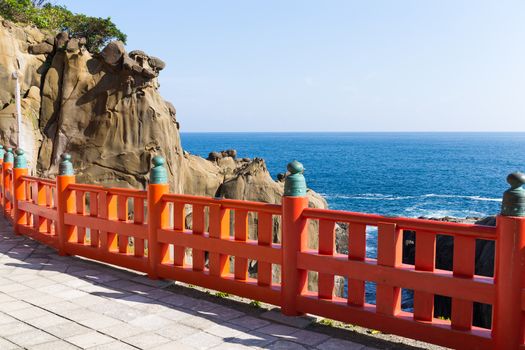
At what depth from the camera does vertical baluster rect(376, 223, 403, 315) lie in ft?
15.1

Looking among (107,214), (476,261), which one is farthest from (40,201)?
(476,261)

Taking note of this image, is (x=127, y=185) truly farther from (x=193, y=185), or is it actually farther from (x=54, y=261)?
(x=54, y=261)

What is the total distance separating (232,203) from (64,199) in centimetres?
357

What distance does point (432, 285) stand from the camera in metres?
4.38

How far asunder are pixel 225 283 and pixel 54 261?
335 centimetres

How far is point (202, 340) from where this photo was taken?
4715 mm

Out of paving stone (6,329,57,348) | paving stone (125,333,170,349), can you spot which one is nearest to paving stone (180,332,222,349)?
paving stone (125,333,170,349)

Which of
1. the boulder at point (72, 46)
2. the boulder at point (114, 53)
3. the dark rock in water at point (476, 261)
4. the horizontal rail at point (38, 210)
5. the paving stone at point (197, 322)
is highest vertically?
the boulder at point (72, 46)

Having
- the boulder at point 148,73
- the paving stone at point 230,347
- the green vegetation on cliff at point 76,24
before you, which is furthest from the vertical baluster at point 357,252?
the green vegetation on cliff at point 76,24

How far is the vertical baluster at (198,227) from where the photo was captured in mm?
6074

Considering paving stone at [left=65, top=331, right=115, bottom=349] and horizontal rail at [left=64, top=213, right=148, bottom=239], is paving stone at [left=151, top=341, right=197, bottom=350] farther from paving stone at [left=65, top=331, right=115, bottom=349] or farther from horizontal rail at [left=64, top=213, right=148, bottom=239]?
horizontal rail at [left=64, top=213, right=148, bottom=239]

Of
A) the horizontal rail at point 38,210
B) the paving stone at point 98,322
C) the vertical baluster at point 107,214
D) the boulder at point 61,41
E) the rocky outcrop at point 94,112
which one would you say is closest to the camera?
the paving stone at point 98,322

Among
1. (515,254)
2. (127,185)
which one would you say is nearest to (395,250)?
(515,254)

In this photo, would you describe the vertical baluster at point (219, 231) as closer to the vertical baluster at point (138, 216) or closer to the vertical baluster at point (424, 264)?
the vertical baluster at point (138, 216)
